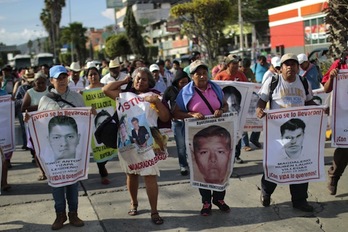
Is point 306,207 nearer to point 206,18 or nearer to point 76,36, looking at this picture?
point 206,18

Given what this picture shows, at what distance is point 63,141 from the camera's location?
4867 millimetres

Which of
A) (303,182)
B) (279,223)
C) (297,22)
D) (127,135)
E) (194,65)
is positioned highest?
(297,22)

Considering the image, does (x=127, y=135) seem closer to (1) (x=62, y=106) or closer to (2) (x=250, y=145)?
(1) (x=62, y=106)

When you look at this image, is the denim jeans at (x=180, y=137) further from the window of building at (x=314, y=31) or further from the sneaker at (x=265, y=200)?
the window of building at (x=314, y=31)

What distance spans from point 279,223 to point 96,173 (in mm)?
3625

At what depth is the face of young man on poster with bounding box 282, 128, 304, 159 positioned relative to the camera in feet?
16.3

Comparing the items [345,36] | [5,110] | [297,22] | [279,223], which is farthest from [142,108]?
[297,22]

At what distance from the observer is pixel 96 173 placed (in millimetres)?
7426

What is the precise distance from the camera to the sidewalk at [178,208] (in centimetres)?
478

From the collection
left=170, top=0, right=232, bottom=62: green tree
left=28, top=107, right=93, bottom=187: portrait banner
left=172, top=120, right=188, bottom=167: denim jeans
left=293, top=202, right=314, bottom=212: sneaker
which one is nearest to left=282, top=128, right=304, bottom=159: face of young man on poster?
left=293, top=202, right=314, bottom=212: sneaker

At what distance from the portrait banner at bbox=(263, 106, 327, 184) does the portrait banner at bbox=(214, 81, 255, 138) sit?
192 centimetres

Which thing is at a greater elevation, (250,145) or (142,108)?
(142,108)

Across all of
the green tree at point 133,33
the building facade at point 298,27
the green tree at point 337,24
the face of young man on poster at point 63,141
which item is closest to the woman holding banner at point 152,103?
the face of young man on poster at point 63,141

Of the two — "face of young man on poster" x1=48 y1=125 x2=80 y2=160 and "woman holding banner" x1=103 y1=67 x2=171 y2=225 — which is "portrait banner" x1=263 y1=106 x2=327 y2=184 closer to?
"woman holding banner" x1=103 y1=67 x2=171 y2=225
